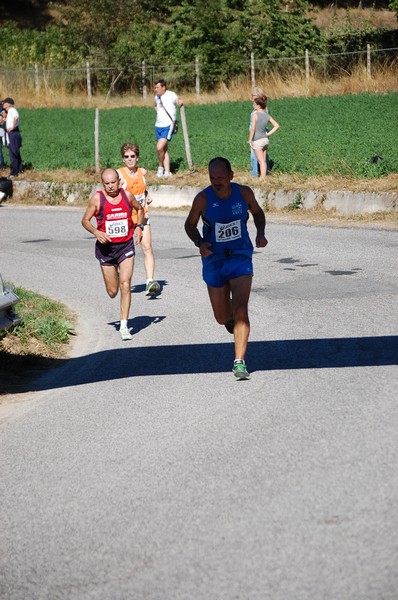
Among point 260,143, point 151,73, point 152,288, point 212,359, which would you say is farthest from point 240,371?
point 151,73

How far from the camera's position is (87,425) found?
8.07 m

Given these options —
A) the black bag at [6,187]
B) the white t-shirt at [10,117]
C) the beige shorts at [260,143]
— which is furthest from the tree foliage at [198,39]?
the beige shorts at [260,143]

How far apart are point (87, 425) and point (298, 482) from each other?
7.38 feet

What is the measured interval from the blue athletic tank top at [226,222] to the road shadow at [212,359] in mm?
1020

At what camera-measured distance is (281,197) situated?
2108 cm

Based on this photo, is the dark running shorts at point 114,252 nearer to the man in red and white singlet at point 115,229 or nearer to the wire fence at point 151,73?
the man in red and white singlet at point 115,229

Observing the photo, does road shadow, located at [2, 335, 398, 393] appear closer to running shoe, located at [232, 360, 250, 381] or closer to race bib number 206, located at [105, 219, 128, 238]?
running shoe, located at [232, 360, 250, 381]

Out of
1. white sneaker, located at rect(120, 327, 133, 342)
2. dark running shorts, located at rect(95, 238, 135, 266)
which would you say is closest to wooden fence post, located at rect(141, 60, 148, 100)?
dark running shorts, located at rect(95, 238, 135, 266)

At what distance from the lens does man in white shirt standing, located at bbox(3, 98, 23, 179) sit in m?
27.0

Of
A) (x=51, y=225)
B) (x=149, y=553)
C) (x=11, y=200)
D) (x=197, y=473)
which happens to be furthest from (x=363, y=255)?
(x=11, y=200)

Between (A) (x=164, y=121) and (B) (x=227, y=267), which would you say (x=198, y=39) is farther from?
(B) (x=227, y=267)

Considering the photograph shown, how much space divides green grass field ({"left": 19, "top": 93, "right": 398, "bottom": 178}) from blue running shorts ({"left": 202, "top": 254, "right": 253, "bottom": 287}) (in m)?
11.8

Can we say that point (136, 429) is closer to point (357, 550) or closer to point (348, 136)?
point (357, 550)

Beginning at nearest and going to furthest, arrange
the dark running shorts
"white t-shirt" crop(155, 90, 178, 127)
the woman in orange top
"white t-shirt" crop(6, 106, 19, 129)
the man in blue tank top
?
the man in blue tank top < the dark running shorts < the woman in orange top < "white t-shirt" crop(155, 90, 178, 127) < "white t-shirt" crop(6, 106, 19, 129)
